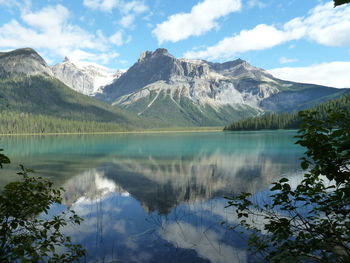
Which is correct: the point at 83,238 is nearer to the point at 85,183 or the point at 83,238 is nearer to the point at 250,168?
the point at 85,183

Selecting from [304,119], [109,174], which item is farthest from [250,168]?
[304,119]

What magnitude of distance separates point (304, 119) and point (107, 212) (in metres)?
20.5

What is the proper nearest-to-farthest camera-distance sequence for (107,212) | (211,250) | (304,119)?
(304,119) < (211,250) < (107,212)

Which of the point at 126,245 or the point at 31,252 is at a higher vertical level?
the point at 31,252

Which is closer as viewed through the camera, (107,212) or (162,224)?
(162,224)

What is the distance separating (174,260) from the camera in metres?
13.5

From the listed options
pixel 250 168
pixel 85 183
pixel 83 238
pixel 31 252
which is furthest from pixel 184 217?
pixel 250 168

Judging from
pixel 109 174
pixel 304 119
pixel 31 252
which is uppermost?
pixel 304 119

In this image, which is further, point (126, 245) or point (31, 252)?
point (126, 245)

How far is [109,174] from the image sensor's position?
4019cm

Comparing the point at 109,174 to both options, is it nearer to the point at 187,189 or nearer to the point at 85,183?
the point at 85,183

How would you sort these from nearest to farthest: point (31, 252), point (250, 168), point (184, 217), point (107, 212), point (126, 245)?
point (31, 252) < point (126, 245) < point (184, 217) < point (107, 212) < point (250, 168)

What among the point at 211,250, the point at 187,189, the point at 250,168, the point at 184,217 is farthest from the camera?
the point at 250,168

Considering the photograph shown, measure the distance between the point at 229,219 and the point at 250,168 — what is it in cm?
2527
